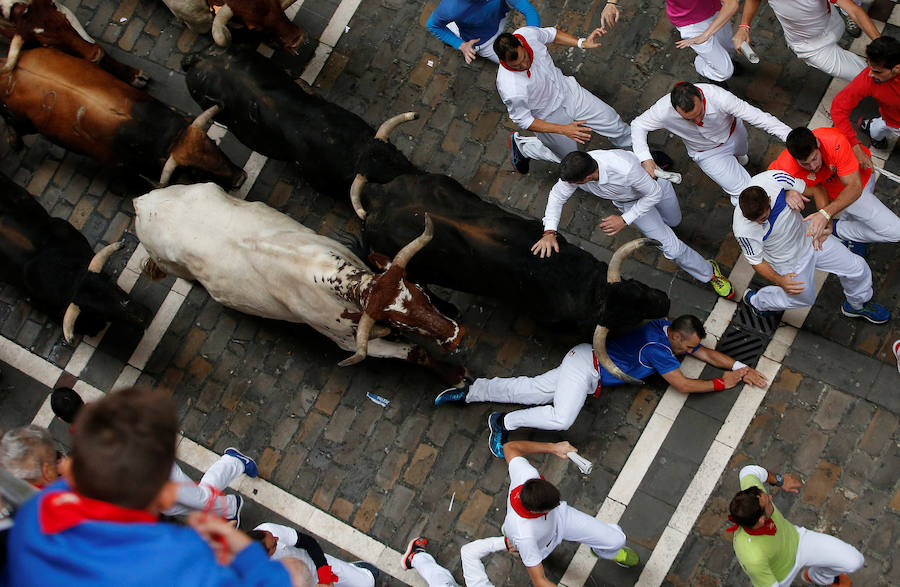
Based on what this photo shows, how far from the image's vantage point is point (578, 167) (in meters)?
7.80

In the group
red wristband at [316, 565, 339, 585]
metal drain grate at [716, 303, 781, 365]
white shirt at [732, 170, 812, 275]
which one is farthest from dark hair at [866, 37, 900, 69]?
red wristband at [316, 565, 339, 585]

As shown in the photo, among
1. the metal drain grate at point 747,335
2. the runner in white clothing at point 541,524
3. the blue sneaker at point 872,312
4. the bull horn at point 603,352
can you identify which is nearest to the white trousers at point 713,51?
the metal drain grate at point 747,335

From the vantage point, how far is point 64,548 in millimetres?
3197

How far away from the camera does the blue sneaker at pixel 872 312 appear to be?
851 cm

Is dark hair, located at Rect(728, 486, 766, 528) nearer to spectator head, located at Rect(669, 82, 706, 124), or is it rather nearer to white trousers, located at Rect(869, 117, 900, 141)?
spectator head, located at Rect(669, 82, 706, 124)

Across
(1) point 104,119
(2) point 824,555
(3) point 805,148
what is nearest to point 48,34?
(1) point 104,119

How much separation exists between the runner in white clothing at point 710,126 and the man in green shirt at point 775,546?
301cm

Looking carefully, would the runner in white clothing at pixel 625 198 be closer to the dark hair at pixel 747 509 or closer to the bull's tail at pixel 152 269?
the dark hair at pixel 747 509

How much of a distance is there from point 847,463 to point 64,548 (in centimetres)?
732

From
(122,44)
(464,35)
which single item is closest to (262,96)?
(464,35)

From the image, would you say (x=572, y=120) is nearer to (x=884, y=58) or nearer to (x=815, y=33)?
(x=815, y=33)

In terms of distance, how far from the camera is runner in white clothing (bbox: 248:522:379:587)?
7.17 m

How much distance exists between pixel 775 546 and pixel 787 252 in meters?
2.54

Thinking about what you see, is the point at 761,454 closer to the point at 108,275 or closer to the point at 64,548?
the point at 64,548
